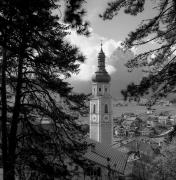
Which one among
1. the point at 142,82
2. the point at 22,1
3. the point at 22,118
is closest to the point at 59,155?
the point at 22,118

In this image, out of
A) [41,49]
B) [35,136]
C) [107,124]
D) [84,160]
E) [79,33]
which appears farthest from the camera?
[107,124]

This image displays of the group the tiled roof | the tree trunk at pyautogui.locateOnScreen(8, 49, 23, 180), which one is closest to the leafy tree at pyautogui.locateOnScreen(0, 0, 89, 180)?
the tree trunk at pyautogui.locateOnScreen(8, 49, 23, 180)

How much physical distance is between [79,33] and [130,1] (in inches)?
83.9

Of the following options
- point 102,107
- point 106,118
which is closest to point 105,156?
point 106,118

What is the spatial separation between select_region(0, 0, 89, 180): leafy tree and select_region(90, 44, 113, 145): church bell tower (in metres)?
47.8

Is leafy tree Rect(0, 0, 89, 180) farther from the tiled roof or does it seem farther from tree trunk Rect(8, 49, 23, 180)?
the tiled roof

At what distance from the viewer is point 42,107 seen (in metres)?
8.96

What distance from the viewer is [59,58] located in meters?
8.45

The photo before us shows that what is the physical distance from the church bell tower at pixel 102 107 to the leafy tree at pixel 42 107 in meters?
47.8

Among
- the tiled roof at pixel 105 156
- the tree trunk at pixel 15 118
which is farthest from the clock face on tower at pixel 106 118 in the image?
the tree trunk at pixel 15 118

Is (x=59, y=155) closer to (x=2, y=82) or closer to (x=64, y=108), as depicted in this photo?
(x=64, y=108)

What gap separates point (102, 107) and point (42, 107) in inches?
1964

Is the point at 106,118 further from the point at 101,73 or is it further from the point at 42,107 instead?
the point at 42,107

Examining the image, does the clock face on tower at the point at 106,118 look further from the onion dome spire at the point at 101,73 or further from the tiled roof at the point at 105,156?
the tiled roof at the point at 105,156
